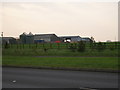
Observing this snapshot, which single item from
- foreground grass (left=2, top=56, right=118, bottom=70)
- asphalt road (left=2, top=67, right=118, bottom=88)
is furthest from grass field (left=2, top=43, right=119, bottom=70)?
asphalt road (left=2, top=67, right=118, bottom=88)

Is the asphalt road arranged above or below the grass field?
below

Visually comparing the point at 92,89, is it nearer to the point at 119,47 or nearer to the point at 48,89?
the point at 48,89

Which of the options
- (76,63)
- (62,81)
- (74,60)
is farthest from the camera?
(74,60)

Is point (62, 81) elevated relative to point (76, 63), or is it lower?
lower

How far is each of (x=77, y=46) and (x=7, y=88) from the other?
21.3 meters

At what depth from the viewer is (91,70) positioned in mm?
12219

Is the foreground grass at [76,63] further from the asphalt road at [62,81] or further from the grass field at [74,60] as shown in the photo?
the asphalt road at [62,81]

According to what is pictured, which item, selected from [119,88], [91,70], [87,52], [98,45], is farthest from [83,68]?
[98,45]

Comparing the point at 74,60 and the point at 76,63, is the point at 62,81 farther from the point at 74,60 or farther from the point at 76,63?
the point at 74,60

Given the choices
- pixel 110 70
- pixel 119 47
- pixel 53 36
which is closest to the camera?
pixel 110 70

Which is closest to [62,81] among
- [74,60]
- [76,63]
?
[76,63]

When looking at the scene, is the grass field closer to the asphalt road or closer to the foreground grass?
the foreground grass

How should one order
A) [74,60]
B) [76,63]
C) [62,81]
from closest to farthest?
[62,81] → [76,63] → [74,60]

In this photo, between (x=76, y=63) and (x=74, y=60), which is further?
(x=74, y=60)
